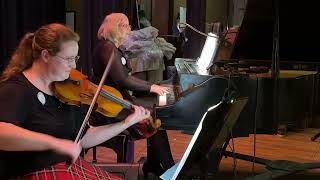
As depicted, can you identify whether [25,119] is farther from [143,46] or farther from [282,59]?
[143,46]

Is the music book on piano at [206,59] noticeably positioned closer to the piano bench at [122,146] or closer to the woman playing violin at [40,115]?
the piano bench at [122,146]

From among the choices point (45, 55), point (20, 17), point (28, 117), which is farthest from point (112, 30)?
point (20, 17)

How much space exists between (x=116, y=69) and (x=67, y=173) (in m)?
1.47

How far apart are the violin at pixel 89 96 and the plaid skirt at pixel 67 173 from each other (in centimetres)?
28

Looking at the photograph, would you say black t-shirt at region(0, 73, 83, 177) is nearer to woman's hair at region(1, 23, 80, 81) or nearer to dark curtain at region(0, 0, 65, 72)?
woman's hair at region(1, 23, 80, 81)

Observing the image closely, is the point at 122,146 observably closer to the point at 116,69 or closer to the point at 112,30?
the point at 116,69

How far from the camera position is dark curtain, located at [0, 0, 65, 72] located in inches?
215

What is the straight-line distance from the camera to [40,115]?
178cm

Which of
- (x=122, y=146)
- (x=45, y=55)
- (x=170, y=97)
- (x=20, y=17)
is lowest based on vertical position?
(x=122, y=146)

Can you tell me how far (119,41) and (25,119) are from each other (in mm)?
1687

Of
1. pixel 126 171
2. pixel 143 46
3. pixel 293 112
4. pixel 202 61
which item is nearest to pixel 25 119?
pixel 126 171

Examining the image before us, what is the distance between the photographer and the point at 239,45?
3686 millimetres

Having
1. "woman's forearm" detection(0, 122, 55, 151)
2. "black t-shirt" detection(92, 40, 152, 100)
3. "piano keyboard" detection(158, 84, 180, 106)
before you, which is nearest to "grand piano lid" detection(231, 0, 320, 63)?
"piano keyboard" detection(158, 84, 180, 106)

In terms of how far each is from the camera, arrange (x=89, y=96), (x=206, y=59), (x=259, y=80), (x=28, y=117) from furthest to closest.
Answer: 1. (x=206, y=59)
2. (x=259, y=80)
3. (x=89, y=96)
4. (x=28, y=117)
